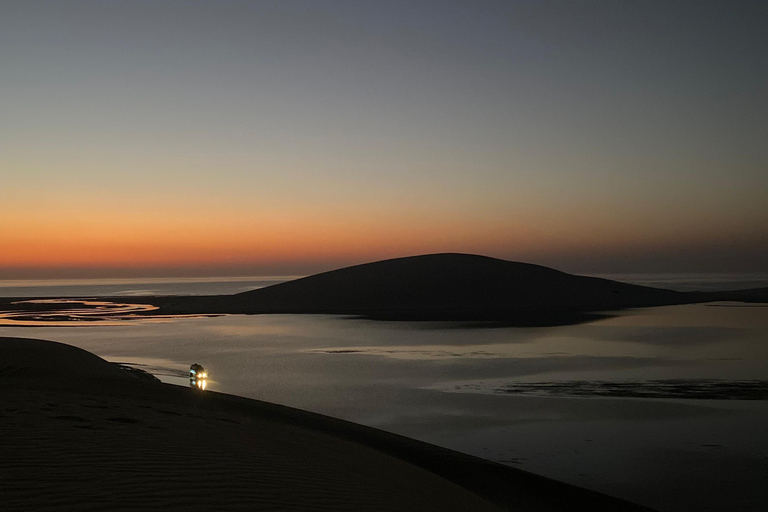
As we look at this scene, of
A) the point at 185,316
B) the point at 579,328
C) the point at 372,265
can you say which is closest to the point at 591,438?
the point at 579,328

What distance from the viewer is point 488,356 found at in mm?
22766

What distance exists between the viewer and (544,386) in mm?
16609

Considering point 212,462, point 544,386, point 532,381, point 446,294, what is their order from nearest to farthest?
point 212,462 < point 544,386 < point 532,381 < point 446,294

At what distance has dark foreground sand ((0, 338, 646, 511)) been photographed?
4.96 m

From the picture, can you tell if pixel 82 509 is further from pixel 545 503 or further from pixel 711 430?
pixel 711 430

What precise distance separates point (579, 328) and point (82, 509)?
1247 inches

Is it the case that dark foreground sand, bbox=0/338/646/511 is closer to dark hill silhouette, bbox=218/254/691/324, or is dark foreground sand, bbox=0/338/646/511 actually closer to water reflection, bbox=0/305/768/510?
water reflection, bbox=0/305/768/510

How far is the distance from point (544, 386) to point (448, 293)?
134 ft

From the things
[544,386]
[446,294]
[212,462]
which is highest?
[446,294]

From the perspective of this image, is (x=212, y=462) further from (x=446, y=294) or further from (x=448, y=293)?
(x=448, y=293)

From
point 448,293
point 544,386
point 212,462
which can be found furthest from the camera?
point 448,293

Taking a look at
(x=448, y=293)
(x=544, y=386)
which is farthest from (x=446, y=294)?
(x=544, y=386)

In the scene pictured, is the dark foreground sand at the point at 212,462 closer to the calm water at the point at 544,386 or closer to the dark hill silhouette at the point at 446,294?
the calm water at the point at 544,386

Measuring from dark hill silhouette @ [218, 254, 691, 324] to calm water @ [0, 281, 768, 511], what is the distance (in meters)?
19.0
